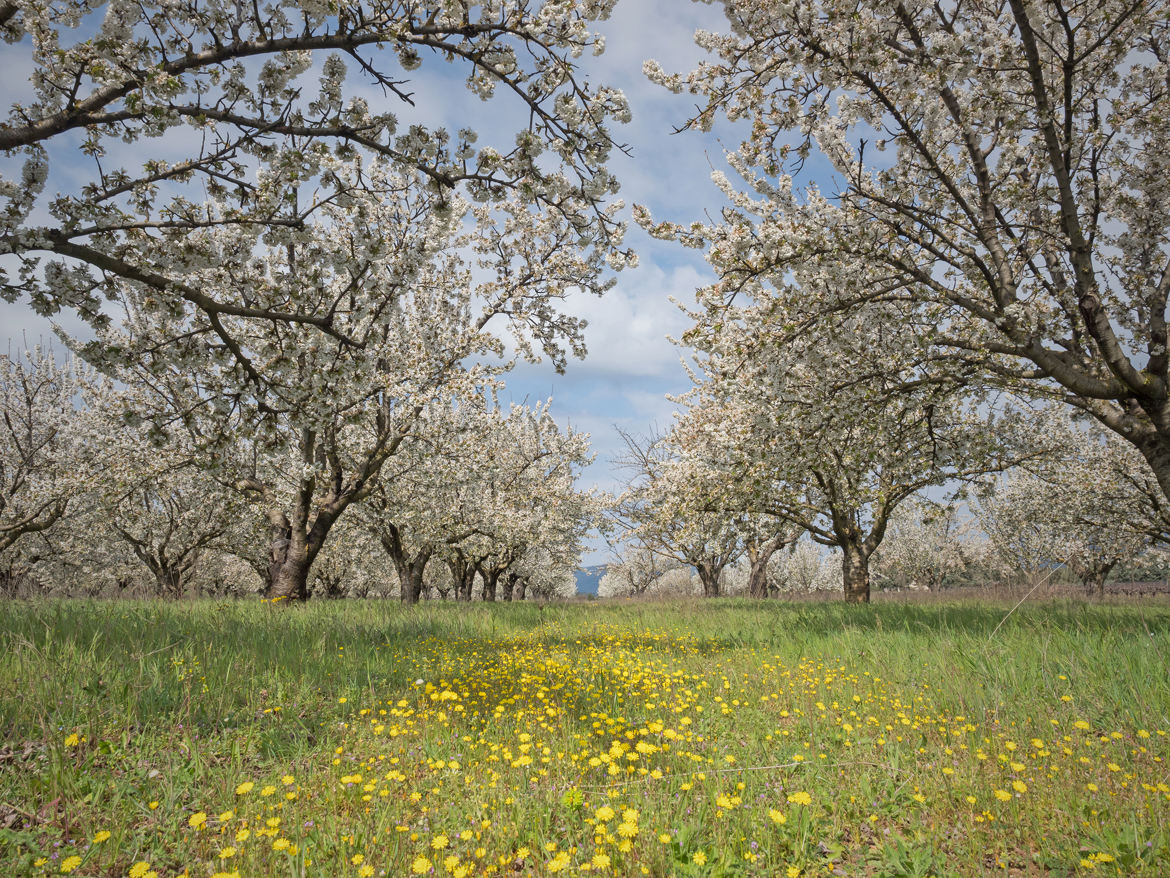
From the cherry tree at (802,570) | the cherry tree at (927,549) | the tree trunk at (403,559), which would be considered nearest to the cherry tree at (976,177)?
the tree trunk at (403,559)

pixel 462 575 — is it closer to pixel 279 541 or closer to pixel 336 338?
pixel 279 541

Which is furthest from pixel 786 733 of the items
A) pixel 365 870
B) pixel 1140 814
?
pixel 365 870

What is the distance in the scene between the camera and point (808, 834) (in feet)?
9.61

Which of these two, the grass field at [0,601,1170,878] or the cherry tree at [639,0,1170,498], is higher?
the cherry tree at [639,0,1170,498]

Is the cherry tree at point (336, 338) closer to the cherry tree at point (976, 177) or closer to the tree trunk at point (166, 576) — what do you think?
the cherry tree at point (976, 177)

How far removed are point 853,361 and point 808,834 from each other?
805 centimetres

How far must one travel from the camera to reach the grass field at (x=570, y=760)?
2.70 meters

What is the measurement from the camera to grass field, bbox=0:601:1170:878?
8.87 ft

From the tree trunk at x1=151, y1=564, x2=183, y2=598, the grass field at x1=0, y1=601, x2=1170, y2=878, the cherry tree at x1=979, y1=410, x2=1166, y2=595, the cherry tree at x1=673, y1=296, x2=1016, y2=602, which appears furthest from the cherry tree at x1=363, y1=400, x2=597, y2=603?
the cherry tree at x1=979, y1=410, x2=1166, y2=595

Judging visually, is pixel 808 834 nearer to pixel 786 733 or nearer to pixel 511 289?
pixel 786 733

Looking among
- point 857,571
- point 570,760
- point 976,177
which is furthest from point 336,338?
point 857,571

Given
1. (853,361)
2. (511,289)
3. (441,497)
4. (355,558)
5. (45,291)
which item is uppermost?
(511,289)

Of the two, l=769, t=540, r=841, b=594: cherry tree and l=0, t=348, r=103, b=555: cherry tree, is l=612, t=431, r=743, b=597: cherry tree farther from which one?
l=769, t=540, r=841, b=594: cherry tree

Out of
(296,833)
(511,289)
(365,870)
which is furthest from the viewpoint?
(511,289)
